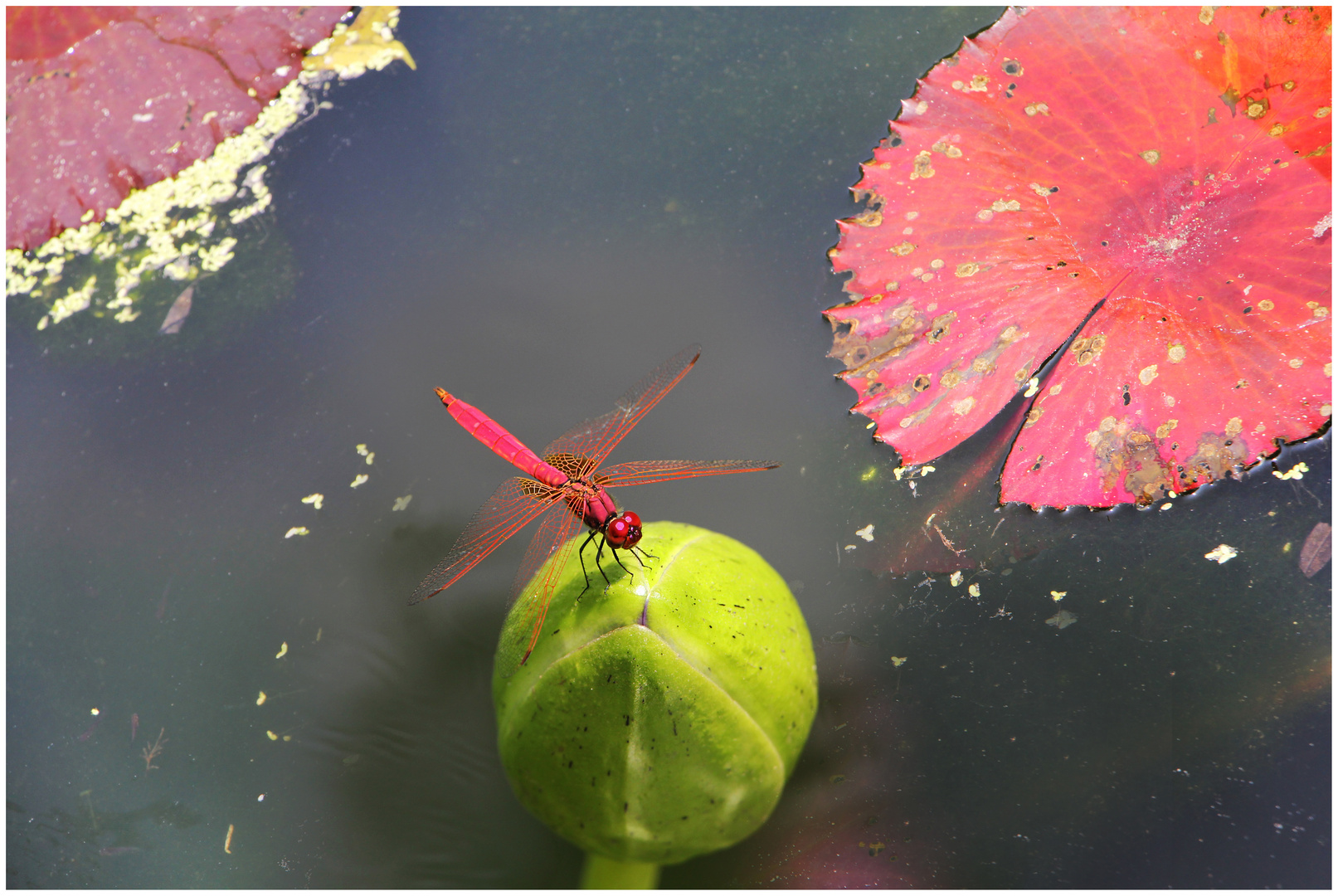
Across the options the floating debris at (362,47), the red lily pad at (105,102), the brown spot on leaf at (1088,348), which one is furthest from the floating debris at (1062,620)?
the red lily pad at (105,102)

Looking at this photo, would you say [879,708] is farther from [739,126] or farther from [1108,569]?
[739,126]

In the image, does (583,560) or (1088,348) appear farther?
(1088,348)

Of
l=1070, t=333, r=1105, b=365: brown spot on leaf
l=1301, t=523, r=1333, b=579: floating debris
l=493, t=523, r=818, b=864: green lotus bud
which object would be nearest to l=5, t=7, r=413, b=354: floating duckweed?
l=493, t=523, r=818, b=864: green lotus bud

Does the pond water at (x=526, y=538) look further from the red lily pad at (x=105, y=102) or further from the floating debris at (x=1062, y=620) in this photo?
the red lily pad at (x=105, y=102)

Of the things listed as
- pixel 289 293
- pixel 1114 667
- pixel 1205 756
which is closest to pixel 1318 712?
pixel 1205 756

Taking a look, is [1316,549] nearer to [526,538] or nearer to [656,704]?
[656,704]

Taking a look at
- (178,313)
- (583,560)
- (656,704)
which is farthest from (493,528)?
(178,313)
